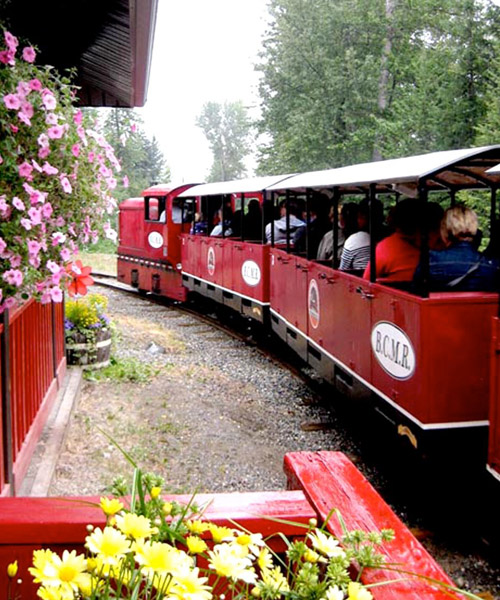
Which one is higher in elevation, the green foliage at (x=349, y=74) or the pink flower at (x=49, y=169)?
the green foliage at (x=349, y=74)

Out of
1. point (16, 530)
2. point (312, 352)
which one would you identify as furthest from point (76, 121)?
point (312, 352)

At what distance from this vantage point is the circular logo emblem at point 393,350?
5.04 m

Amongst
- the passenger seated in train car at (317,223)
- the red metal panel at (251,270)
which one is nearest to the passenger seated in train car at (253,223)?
the red metal panel at (251,270)

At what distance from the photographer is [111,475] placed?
5898 mm

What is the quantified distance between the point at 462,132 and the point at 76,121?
26.3 m

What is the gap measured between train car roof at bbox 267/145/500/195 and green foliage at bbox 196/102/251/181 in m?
85.9

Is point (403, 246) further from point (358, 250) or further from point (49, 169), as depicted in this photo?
point (49, 169)

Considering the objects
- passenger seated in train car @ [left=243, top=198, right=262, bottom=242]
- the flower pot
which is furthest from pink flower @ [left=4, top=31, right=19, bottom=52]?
passenger seated in train car @ [left=243, top=198, right=262, bottom=242]

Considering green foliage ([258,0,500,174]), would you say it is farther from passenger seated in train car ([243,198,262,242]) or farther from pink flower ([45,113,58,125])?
pink flower ([45,113,58,125])

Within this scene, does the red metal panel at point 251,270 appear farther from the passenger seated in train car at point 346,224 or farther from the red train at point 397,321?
the passenger seated in train car at point 346,224

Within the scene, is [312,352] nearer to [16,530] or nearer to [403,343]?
[403,343]

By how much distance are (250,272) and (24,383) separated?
23.3 feet

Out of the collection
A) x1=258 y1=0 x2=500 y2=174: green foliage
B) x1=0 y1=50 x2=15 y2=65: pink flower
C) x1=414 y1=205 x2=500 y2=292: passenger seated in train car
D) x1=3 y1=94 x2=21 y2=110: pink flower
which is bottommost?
x1=414 y1=205 x2=500 y2=292: passenger seated in train car

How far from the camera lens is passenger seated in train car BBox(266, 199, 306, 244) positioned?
1058 centimetres
